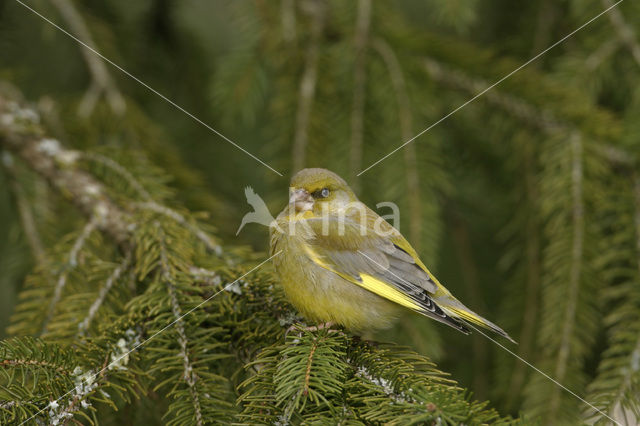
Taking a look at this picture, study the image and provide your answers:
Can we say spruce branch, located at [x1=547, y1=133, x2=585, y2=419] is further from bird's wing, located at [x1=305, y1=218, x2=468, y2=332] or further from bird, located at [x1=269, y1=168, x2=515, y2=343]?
bird's wing, located at [x1=305, y1=218, x2=468, y2=332]

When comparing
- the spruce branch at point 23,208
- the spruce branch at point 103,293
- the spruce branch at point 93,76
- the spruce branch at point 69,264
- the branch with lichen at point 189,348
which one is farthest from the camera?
the spruce branch at point 93,76

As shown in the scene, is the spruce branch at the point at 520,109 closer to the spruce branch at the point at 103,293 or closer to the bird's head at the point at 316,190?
the bird's head at the point at 316,190

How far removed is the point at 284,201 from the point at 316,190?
30 centimetres

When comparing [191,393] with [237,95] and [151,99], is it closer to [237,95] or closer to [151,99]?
[237,95]

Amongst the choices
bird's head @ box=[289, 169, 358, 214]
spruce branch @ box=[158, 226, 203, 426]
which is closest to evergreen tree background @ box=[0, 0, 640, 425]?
spruce branch @ box=[158, 226, 203, 426]

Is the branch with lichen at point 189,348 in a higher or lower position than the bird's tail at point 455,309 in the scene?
lower

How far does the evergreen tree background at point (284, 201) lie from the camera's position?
69.1 inches

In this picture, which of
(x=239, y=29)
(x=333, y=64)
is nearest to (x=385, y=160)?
(x=333, y=64)

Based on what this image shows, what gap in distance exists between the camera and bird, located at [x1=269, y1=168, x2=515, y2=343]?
2.23 m

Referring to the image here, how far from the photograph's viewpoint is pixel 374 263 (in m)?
2.46

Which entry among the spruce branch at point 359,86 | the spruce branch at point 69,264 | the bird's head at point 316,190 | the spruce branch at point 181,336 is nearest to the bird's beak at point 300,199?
the bird's head at point 316,190

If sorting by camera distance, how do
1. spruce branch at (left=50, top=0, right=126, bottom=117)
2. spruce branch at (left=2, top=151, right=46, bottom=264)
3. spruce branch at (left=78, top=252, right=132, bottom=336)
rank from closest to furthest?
1. spruce branch at (left=78, top=252, right=132, bottom=336)
2. spruce branch at (left=2, top=151, right=46, bottom=264)
3. spruce branch at (left=50, top=0, right=126, bottom=117)

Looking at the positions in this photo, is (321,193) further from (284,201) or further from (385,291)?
(385,291)

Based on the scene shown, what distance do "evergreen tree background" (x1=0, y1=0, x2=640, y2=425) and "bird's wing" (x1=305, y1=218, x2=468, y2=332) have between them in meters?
0.20
